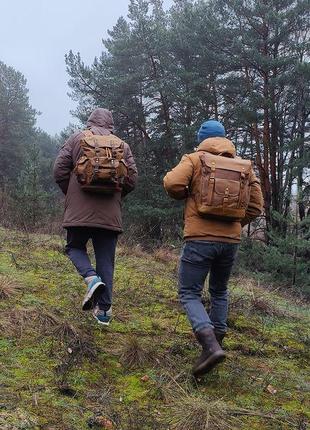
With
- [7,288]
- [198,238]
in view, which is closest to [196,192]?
[198,238]

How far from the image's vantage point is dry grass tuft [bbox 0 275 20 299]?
13.9 feet

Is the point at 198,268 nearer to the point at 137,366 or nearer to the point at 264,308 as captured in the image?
the point at 137,366

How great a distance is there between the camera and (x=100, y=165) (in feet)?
11.8

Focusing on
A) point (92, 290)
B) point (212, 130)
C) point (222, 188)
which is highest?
point (212, 130)

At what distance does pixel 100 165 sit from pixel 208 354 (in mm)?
1628

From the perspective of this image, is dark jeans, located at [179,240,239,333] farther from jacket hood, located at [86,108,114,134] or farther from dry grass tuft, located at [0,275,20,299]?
dry grass tuft, located at [0,275,20,299]

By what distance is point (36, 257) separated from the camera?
6531 mm

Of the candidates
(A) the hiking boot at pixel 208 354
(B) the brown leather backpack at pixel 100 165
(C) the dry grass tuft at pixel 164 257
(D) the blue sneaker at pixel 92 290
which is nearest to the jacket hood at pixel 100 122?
(B) the brown leather backpack at pixel 100 165

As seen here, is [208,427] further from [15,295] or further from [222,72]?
[222,72]

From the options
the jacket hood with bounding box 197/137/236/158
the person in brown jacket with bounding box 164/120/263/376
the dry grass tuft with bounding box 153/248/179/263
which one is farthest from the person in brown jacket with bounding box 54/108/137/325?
the dry grass tuft with bounding box 153/248/179/263

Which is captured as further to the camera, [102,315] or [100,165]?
[102,315]

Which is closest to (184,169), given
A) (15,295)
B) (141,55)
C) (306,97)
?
(15,295)

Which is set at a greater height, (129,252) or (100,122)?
(100,122)

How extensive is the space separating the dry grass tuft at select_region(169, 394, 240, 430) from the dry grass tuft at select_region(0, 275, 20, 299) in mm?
2251
